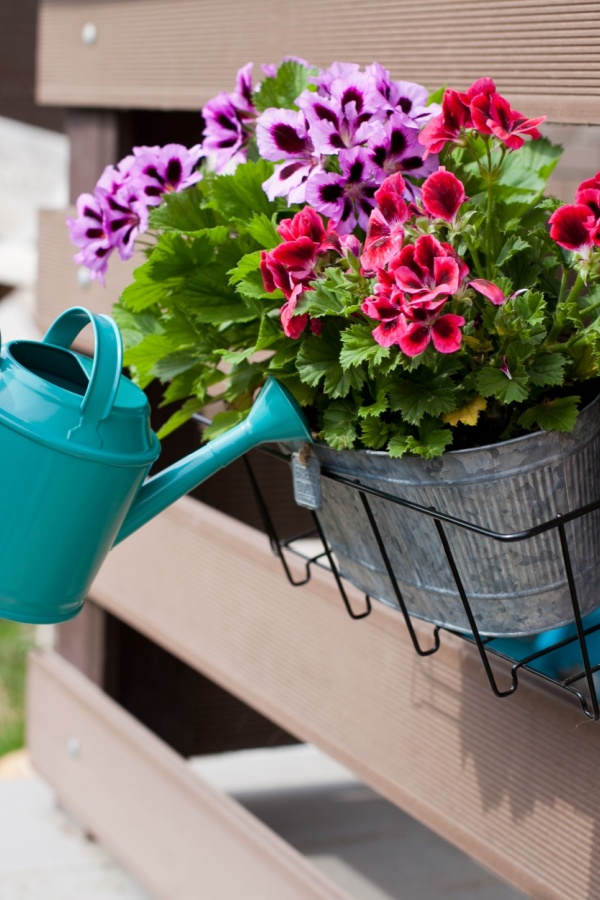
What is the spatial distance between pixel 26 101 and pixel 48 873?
134 centimetres

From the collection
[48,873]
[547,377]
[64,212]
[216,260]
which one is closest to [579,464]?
[547,377]

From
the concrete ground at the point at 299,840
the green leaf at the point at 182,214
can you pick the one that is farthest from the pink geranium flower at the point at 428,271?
the concrete ground at the point at 299,840

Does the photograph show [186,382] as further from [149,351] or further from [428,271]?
[428,271]

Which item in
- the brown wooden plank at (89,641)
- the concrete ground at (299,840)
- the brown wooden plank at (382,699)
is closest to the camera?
the brown wooden plank at (382,699)

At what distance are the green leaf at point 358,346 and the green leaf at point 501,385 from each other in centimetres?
6

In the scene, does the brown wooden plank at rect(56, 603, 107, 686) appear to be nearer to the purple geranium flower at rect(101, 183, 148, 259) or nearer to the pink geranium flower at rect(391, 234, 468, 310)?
the purple geranium flower at rect(101, 183, 148, 259)

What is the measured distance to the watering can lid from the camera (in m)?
0.72

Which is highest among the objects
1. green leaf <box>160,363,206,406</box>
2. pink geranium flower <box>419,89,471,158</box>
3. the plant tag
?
pink geranium flower <box>419,89,471,158</box>

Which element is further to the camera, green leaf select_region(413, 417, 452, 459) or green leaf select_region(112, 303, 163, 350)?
green leaf select_region(112, 303, 163, 350)

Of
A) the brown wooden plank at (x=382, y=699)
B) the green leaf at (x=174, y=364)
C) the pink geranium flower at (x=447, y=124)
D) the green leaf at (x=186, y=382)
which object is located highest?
the pink geranium flower at (x=447, y=124)

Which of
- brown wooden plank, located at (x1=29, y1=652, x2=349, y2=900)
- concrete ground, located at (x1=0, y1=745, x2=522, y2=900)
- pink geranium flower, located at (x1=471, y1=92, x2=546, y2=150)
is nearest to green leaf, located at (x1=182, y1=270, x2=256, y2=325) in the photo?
pink geranium flower, located at (x1=471, y1=92, x2=546, y2=150)

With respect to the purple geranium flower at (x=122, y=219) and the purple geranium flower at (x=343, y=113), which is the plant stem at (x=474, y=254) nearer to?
the purple geranium flower at (x=343, y=113)

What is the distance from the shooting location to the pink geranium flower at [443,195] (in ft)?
2.14

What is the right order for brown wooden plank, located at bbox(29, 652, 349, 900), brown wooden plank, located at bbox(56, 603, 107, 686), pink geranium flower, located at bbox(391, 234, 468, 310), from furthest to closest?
brown wooden plank, located at bbox(56, 603, 107, 686) < brown wooden plank, located at bbox(29, 652, 349, 900) < pink geranium flower, located at bbox(391, 234, 468, 310)
